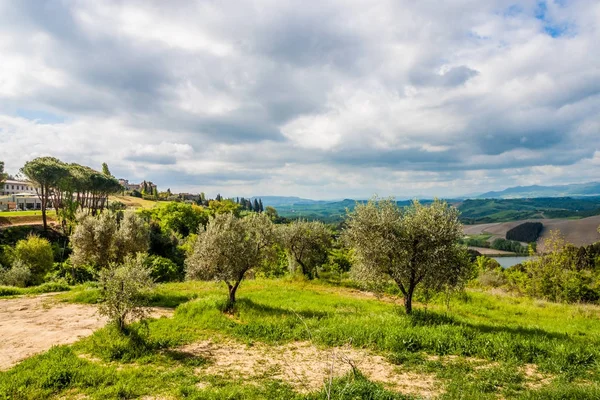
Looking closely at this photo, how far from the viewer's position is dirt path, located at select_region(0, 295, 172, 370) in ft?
48.8

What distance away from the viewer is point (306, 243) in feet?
131

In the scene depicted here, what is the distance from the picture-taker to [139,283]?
15719 millimetres

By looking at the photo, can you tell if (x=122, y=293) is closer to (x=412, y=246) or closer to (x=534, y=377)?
(x=412, y=246)

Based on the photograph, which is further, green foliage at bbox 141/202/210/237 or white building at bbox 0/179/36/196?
white building at bbox 0/179/36/196

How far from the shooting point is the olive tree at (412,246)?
720 inches

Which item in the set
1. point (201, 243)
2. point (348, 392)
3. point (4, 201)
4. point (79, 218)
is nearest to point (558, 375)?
point (348, 392)

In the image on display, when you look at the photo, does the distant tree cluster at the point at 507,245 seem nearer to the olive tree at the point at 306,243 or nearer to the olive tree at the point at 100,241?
the olive tree at the point at 306,243

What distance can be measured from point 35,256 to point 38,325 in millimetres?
32608

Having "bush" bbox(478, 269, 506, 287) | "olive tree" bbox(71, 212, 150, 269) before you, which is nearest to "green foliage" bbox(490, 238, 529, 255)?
"bush" bbox(478, 269, 506, 287)

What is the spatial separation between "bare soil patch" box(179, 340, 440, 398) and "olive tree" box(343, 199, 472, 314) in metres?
5.82

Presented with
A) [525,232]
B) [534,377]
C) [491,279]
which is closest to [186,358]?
[534,377]

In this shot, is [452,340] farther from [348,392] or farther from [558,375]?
[348,392]

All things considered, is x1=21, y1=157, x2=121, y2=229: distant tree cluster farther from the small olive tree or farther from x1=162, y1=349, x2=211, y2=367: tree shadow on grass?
x1=162, y1=349, x2=211, y2=367: tree shadow on grass

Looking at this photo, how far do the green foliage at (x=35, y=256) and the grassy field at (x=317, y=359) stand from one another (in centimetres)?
3612
